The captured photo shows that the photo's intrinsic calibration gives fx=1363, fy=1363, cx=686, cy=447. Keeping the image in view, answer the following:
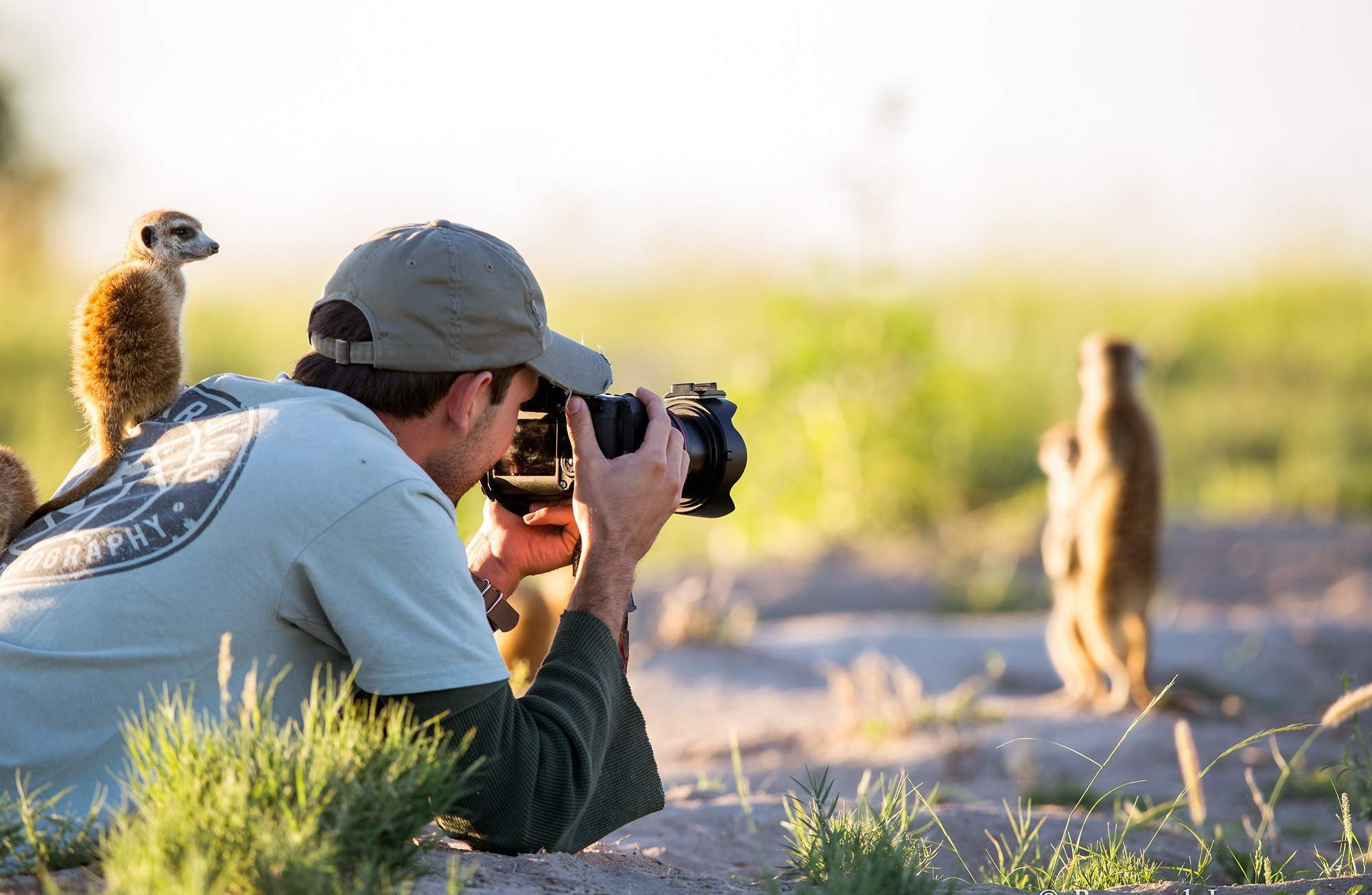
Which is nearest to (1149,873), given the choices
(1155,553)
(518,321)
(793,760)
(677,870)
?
(677,870)

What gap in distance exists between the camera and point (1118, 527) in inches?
243

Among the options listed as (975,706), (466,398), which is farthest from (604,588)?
(975,706)

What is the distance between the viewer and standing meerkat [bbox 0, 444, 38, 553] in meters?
Result: 2.57

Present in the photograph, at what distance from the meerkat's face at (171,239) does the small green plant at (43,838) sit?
1610 mm

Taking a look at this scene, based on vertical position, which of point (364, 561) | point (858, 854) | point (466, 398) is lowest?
point (858, 854)

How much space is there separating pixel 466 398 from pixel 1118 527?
4448 millimetres

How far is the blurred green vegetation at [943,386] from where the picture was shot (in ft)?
34.1

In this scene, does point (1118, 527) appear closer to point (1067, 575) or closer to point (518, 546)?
point (1067, 575)

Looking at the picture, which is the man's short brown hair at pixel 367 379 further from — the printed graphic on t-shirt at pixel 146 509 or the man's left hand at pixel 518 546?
the man's left hand at pixel 518 546

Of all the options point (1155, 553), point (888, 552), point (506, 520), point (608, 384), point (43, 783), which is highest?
point (608, 384)

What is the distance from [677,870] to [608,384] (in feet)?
3.31

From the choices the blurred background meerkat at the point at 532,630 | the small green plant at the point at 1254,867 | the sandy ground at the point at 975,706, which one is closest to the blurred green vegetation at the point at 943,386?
the sandy ground at the point at 975,706

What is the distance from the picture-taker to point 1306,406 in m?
14.0

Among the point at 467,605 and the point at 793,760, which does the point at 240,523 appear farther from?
the point at 793,760
